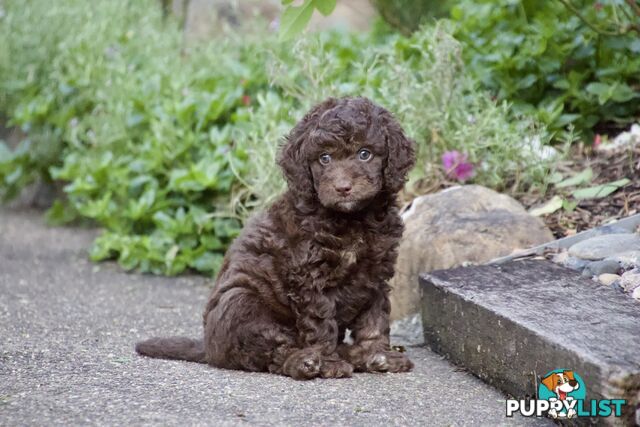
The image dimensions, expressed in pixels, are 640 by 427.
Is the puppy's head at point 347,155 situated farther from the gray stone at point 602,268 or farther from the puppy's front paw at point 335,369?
the gray stone at point 602,268

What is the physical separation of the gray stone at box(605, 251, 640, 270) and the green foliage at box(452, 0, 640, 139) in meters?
2.13

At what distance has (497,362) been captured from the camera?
13.8 feet

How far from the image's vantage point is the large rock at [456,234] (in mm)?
5395

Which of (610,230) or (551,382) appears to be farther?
(610,230)

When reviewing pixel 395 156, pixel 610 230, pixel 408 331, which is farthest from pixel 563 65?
pixel 395 156

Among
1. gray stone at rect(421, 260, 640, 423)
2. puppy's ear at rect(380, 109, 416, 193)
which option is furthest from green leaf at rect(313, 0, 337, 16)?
gray stone at rect(421, 260, 640, 423)

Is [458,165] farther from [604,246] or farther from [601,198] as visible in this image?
[604,246]

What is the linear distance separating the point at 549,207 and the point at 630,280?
168 centimetres

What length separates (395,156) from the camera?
14.2 ft

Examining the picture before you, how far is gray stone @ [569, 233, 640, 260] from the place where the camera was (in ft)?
15.7

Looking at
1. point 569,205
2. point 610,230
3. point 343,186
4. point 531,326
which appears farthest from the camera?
point 569,205

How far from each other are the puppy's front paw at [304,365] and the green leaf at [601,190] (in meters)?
2.54

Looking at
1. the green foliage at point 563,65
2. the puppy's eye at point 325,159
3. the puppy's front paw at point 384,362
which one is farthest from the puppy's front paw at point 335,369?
the green foliage at point 563,65

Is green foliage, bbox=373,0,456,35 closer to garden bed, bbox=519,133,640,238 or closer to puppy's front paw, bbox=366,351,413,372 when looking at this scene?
garden bed, bbox=519,133,640,238
